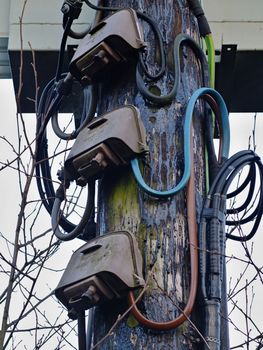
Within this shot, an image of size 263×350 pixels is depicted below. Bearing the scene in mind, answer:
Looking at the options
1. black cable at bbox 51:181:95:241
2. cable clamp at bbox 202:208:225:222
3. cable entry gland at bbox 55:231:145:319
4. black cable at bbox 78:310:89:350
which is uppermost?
black cable at bbox 51:181:95:241

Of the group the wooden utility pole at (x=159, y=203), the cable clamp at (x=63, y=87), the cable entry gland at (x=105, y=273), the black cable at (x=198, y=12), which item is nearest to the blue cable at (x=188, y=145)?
the wooden utility pole at (x=159, y=203)

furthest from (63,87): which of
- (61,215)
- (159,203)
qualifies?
(159,203)

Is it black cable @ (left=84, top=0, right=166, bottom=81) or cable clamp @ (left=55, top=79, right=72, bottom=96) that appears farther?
cable clamp @ (left=55, top=79, right=72, bottom=96)

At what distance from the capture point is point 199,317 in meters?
2.17

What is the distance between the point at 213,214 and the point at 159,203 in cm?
15

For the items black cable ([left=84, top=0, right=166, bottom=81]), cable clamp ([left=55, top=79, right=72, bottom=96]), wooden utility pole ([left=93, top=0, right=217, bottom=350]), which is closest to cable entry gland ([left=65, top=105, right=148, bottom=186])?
wooden utility pole ([left=93, top=0, right=217, bottom=350])

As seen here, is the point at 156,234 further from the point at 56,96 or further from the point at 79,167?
the point at 56,96

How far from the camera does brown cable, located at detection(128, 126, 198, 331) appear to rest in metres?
2.09

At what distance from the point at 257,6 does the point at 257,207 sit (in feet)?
7.56

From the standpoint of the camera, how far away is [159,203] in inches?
90.7

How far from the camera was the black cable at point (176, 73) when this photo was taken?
248cm

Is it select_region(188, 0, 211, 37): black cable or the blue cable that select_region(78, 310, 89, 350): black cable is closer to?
the blue cable

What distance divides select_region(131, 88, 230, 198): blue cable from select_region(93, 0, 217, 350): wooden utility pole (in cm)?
2

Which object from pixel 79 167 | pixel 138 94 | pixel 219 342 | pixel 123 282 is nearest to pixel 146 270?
pixel 123 282
